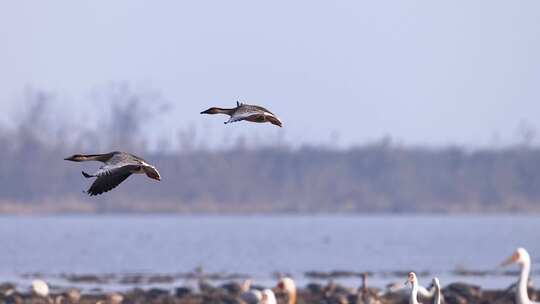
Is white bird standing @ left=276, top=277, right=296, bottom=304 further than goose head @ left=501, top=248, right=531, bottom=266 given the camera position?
Yes

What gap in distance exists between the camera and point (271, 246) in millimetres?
54625

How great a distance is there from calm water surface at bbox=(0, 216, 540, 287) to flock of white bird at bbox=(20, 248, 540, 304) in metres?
7.56

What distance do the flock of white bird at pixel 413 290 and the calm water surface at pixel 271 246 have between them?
7.56m

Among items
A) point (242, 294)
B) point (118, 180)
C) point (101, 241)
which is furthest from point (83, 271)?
point (118, 180)

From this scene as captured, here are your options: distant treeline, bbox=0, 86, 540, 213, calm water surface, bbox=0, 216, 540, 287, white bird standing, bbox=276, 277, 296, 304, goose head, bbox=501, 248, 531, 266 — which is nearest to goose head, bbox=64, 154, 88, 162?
goose head, bbox=501, 248, 531, 266

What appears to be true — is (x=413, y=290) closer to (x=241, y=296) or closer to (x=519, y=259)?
(x=519, y=259)

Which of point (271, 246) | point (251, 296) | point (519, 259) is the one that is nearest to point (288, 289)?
point (251, 296)

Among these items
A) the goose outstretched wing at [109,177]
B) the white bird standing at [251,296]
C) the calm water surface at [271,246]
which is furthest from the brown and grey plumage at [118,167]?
the calm water surface at [271,246]

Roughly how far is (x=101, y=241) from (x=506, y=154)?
32.6m

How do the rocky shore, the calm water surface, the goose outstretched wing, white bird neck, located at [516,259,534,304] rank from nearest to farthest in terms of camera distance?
the goose outstretched wing → white bird neck, located at [516,259,534,304] → the rocky shore → the calm water surface

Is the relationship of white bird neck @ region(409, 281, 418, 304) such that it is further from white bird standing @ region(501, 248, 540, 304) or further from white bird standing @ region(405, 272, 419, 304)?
white bird standing @ region(501, 248, 540, 304)

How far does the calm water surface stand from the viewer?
40.4 m

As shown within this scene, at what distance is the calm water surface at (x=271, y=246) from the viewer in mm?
40406

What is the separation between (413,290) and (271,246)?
37467mm
